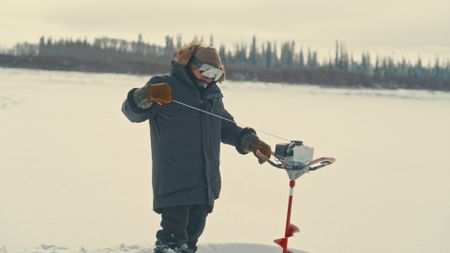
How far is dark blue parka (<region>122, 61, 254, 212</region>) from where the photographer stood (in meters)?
3.14

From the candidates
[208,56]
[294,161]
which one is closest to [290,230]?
[294,161]

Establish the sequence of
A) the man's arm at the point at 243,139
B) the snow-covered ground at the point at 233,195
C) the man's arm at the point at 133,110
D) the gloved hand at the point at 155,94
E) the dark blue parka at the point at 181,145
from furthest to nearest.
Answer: the snow-covered ground at the point at 233,195 < the man's arm at the point at 243,139 < the dark blue parka at the point at 181,145 < the man's arm at the point at 133,110 < the gloved hand at the point at 155,94

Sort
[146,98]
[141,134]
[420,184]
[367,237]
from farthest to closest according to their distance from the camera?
[141,134]
[420,184]
[367,237]
[146,98]

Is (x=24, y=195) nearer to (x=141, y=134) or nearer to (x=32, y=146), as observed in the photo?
(x=32, y=146)

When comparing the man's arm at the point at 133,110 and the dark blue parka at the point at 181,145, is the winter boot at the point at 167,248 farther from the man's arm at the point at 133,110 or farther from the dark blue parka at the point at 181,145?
the man's arm at the point at 133,110

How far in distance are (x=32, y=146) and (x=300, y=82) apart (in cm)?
4125

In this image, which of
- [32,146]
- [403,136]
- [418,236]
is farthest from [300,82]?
[418,236]

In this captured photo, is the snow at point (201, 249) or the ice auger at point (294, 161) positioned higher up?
the ice auger at point (294, 161)

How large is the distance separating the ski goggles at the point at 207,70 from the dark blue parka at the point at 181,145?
3.0 inches

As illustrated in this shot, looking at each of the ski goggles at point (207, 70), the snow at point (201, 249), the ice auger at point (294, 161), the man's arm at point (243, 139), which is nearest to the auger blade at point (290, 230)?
the ice auger at point (294, 161)

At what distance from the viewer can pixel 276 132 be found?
442 inches

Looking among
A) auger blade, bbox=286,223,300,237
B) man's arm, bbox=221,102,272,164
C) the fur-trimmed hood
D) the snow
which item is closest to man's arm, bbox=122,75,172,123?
the fur-trimmed hood

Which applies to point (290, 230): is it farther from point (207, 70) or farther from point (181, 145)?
point (207, 70)

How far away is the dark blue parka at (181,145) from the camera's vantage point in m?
3.14
